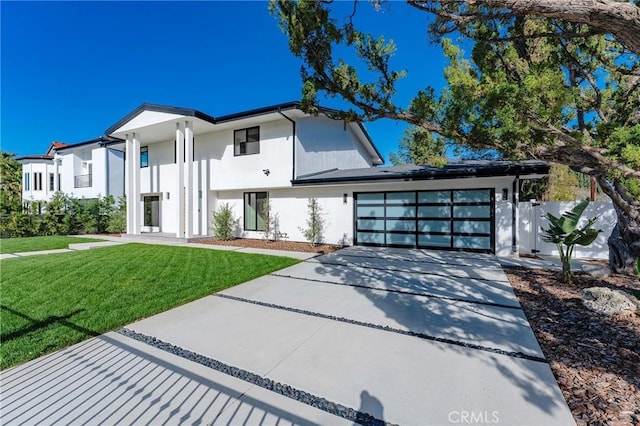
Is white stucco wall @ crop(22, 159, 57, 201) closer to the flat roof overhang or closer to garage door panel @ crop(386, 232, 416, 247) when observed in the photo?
the flat roof overhang

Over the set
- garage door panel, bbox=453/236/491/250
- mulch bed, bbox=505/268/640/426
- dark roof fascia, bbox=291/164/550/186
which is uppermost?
dark roof fascia, bbox=291/164/550/186

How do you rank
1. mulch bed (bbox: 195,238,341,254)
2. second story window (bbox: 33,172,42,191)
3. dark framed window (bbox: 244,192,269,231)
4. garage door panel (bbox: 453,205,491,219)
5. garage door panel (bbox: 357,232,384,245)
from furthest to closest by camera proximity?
second story window (bbox: 33,172,42,191), dark framed window (bbox: 244,192,269,231), garage door panel (bbox: 357,232,384,245), mulch bed (bbox: 195,238,341,254), garage door panel (bbox: 453,205,491,219)

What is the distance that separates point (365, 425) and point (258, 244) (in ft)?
33.7

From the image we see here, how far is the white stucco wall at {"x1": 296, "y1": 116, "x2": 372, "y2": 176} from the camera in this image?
40.6ft

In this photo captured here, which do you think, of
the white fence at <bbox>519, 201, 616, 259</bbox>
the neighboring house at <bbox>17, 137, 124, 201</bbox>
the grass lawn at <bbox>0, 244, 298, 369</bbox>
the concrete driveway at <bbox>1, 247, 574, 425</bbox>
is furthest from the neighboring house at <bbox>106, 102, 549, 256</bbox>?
the concrete driveway at <bbox>1, 247, 574, 425</bbox>

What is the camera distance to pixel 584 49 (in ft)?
19.5

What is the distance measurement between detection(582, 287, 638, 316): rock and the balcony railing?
26.3 m

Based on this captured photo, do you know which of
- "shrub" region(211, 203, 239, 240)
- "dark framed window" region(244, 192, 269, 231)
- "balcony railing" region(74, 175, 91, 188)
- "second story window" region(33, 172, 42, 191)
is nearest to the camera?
"shrub" region(211, 203, 239, 240)

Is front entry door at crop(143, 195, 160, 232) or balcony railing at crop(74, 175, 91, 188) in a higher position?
balcony railing at crop(74, 175, 91, 188)

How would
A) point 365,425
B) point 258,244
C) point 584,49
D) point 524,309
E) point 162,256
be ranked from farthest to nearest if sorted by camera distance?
1. point 258,244
2. point 162,256
3. point 584,49
4. point 524,309
5. point 365,425

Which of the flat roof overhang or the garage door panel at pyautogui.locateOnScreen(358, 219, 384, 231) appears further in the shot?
the garage door panel at pyautogui.locateOnScreen(358, 219, 384, 231)

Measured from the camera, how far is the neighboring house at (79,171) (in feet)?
61.6

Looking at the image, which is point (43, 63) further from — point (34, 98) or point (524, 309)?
point (524, 309)

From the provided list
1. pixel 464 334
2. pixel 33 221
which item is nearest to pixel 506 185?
pixel 464 334
